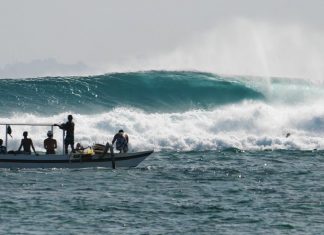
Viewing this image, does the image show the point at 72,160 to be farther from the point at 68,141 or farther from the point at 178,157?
the point at 178,157

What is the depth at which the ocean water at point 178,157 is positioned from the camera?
2533cm

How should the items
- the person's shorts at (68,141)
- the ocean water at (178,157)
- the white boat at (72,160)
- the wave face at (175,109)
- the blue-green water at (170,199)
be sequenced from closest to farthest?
1. the blue-green water at (170,199)
2. the ocean water at (178,157)
3. the white boat at (72,160)
4. the person's shorts at (68,141)
5. the wave face at (175,109)

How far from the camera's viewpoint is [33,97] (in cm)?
5788

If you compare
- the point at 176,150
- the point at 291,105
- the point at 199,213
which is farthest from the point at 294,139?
the point at 199,213

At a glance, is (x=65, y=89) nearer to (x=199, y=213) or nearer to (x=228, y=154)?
(x=228, y=154)

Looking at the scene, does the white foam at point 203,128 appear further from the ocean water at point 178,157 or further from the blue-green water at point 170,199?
the blue-green water at point 170,199

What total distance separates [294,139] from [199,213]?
966 inches

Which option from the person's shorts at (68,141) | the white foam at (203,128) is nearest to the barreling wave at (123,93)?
the white foam at (203,128)

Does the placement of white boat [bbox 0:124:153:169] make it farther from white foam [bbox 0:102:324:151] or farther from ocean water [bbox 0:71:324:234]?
white foam [bbox 0:102:324:151]

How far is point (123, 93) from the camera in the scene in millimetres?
60906

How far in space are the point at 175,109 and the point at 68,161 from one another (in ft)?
76.6

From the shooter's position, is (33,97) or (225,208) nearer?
(225,208)

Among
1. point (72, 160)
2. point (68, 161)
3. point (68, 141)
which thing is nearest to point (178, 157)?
point (68, 141)

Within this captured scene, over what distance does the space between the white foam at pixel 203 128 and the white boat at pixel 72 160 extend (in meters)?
10.5
